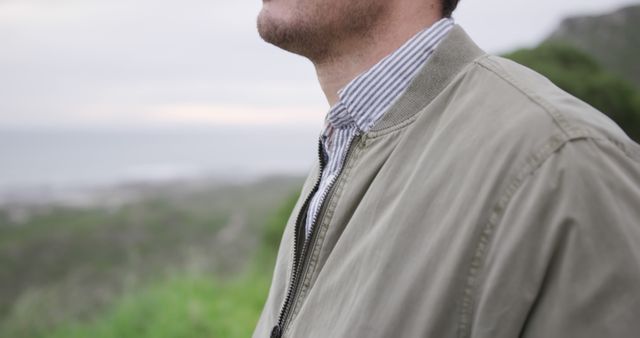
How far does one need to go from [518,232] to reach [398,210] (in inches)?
9.9

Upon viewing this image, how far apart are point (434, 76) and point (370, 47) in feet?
0.86

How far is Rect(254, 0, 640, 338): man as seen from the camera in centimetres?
102

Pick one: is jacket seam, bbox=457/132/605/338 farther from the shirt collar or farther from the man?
the shirt collar

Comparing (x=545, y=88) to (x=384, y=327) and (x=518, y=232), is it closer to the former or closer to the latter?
(x=518, y=232)

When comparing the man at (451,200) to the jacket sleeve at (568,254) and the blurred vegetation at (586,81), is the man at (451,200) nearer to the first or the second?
the jacket sleeve at (568,254)

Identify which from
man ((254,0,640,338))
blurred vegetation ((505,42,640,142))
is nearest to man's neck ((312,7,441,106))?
man ((254,0,640,338))

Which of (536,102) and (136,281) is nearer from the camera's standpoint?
(536,102)

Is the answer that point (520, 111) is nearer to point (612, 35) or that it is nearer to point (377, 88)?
point (377, 88)

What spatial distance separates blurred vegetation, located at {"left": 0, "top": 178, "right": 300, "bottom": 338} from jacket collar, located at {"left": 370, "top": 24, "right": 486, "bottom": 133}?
14.0ft

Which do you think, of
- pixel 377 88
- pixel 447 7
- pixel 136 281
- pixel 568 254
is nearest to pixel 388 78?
pixel 377 88

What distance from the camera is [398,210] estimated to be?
1230 millimetres

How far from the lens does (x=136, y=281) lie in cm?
683

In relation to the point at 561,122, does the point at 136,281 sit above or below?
below

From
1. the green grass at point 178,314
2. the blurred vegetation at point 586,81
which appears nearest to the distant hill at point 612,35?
the blurred vegetation at point 586,81
